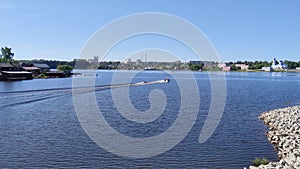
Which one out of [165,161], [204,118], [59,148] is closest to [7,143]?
[59,148]

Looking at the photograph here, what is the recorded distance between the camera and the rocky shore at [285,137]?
9.78m

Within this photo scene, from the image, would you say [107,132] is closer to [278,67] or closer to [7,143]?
[7,143]

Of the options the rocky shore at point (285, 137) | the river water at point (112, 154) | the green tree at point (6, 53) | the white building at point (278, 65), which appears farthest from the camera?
the white building at point (278, 65)

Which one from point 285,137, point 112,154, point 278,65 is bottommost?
point 112,154

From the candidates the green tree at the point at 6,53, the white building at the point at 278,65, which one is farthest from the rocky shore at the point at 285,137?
the white building at the point at 278,65

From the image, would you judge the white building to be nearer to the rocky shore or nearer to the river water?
the river water

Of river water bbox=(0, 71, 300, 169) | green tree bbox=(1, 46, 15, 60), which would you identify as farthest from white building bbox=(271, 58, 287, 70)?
river water bbox=(0, 71, 300, 169)

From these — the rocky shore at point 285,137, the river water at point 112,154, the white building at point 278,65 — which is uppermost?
the white building at point 278,65

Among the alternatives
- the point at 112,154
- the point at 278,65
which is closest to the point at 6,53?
the point at 112,154

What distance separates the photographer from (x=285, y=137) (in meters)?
15.1

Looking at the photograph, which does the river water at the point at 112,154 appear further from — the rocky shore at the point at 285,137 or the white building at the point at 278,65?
the white building at the point at 278,65

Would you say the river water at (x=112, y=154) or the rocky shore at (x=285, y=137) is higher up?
the rocky shore at (x=285, y=137)

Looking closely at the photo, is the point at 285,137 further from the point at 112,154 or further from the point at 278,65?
the point at 278,65

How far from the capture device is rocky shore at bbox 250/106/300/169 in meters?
9.78
